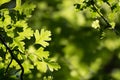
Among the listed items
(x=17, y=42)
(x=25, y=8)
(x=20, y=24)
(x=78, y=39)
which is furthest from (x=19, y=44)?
(x=78, y=39)

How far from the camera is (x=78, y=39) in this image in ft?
22.5

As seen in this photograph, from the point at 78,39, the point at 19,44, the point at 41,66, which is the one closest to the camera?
the point at 19,44

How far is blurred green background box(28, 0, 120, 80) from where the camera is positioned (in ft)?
19.7

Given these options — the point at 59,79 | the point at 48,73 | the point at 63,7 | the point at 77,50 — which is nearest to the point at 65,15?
the point at 63,7

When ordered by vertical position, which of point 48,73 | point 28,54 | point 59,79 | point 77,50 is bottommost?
point 77,50

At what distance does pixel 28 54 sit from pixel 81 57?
162 inches

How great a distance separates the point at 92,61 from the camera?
6.02 meters

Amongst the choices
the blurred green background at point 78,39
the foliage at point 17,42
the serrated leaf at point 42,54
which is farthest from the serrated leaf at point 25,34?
the blurred green background at point 78,39

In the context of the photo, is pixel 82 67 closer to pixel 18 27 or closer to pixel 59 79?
pixel 59 79

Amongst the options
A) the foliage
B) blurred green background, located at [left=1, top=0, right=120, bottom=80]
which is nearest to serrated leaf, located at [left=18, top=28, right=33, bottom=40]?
the foliage

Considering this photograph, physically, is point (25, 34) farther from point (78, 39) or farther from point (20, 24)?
point (78, 39)

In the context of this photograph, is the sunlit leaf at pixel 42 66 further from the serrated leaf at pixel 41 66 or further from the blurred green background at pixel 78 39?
the blurred green background at pixel 78 39

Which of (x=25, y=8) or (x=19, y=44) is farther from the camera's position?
(x=25, y=8)

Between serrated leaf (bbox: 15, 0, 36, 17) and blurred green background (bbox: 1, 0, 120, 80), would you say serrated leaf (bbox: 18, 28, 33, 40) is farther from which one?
blurred green background (bbox: 1, 0, 120, 80)
